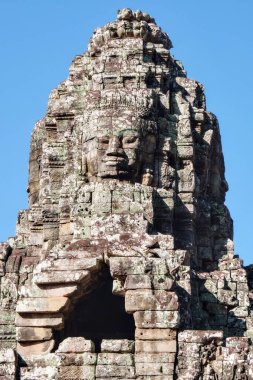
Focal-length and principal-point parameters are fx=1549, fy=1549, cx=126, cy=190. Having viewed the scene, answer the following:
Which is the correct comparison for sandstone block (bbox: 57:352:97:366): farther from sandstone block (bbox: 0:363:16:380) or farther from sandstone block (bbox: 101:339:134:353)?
sandstone block (bbox: 0:363:16:380)

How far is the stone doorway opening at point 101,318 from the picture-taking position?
3256 cm

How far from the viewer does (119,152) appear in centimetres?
3212

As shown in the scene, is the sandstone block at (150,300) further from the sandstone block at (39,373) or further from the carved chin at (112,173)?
the carved chin at (112,173)

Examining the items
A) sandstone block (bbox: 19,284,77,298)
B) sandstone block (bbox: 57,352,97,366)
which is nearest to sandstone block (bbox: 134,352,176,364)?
sandstone block (bbox: 57,352,97,366)

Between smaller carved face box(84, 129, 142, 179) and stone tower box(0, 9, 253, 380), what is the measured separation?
0.10 feet

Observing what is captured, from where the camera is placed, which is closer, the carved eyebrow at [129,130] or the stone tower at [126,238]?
the stone tower at [126,238]

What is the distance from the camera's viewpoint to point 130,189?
104ft

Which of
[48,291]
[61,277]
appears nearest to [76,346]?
[48,291]

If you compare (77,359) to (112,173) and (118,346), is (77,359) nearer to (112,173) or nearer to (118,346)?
(118,346)

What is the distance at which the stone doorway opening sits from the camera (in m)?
32.6

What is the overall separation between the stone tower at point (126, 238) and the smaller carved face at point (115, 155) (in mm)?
30

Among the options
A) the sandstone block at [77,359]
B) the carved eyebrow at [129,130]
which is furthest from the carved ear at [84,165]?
the sandstone block at [77,359]

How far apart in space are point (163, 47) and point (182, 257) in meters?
A: 6.15

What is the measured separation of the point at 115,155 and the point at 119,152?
11 centimetres
